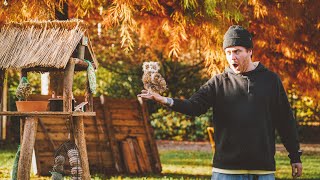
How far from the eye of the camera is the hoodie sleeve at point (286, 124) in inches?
151

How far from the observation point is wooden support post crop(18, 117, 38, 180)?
632 cm

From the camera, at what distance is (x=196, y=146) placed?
61.5 ft

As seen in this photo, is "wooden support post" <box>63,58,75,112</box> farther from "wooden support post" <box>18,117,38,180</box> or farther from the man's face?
the man's face

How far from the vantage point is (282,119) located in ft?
12.7

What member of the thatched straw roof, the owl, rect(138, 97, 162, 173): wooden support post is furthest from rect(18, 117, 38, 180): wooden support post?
rect(138, 97, 162, 173): wooden support post

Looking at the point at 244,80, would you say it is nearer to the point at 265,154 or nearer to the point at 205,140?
the point at 265,154

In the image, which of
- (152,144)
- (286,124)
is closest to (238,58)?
(286,124)

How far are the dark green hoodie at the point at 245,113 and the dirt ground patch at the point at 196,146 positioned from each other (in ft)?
44.7

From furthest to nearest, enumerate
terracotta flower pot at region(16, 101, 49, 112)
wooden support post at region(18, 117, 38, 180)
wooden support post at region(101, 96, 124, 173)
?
1. wooden support post at region(101, 96, 124, 173)
2. terracotta flower pot at region(16, 101, 49, 112)
3. wooden support post at region(18, 117, 38, 180)

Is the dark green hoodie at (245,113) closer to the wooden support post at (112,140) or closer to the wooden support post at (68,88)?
the wooden support post at (68,88)

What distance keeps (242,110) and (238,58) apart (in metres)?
0.31

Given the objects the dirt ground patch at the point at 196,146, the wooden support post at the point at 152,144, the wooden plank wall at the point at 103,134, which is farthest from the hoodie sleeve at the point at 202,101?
the dirt ground patch at the point at 196,146

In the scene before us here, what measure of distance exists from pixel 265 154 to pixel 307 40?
5.59 metres

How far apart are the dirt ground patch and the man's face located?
13.7 metres
